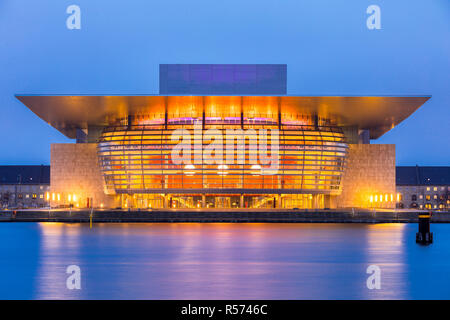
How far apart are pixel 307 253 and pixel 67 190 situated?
42389 millimetres

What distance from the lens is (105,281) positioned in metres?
10.6

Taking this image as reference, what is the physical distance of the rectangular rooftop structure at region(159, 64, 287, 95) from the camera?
49.0 m

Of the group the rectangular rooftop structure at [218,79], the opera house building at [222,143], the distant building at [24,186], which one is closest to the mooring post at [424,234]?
the opera house building at [222,143]

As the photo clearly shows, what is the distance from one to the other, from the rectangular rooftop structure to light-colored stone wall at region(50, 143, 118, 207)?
10801 mm

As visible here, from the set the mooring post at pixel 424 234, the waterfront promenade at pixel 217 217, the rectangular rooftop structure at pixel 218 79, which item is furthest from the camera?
the rectangular rooftop structure at pixel 218 79

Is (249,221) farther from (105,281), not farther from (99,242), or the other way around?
(105,281)

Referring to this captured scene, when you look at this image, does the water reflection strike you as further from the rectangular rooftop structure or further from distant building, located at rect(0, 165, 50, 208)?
distant building, located at rect(0, 165, 50, 208)

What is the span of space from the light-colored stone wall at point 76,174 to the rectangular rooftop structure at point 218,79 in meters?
10.8

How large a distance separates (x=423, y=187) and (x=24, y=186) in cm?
7290

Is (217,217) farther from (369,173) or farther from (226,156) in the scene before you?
(369,173)

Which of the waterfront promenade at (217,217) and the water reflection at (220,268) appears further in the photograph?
the waterfront promenade at (217,217)

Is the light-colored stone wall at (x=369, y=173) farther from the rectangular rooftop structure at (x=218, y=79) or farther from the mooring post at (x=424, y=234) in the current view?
the mooring post at (x=424, y=234)

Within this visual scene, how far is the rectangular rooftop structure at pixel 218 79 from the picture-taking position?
4900cm
